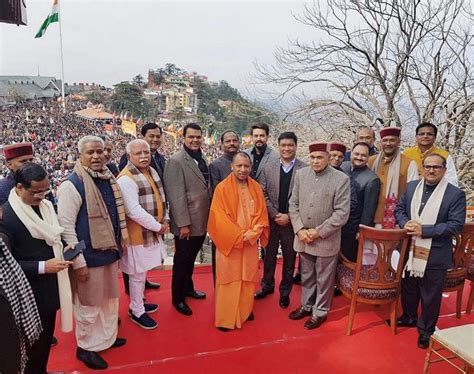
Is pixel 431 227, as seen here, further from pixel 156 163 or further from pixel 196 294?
pixel 156 163

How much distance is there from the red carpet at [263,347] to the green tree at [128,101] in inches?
1685

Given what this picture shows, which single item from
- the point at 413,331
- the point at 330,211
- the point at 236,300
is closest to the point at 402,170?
the point at 330,211

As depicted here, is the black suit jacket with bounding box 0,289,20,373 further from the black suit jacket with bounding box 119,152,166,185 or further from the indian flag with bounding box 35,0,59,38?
the indian flag with bounding box 35,0,59,38

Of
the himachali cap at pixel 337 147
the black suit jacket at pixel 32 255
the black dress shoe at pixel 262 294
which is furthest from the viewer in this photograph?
the black dress shoe at pixel 262 294

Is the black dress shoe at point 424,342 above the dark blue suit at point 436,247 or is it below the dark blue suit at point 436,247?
below

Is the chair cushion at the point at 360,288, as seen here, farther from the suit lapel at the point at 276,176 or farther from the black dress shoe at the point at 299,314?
the suit lapel at the point at 276,176

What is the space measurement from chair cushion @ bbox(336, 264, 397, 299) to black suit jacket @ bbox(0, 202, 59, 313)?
2113mm

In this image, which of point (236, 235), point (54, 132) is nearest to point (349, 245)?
point (236, 235)

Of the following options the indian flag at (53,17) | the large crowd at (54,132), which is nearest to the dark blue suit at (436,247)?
the indian flag at (53,17)

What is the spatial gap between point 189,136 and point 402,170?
190cm

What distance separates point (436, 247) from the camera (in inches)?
96.2

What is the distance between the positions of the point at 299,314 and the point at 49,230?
2.09 m

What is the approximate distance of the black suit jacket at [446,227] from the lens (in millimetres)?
2352

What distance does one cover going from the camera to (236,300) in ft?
8.93
